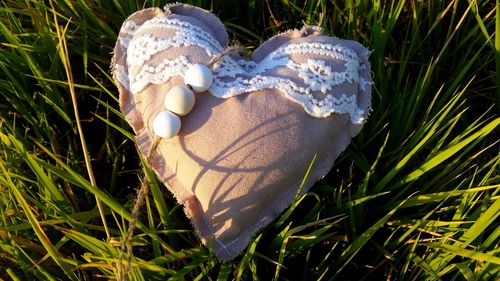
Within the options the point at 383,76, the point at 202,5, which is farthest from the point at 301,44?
the point at 202,5

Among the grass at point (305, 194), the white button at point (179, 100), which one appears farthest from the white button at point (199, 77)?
the grass at point (305, 194)

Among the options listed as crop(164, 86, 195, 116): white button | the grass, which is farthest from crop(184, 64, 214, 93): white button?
the grass

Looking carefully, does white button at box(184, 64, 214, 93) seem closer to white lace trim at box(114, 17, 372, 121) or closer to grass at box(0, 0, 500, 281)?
white lace trim at box(114, 17, 372, 121)

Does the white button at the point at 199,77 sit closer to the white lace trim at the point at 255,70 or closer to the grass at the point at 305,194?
the white lace trim at the point at 255,70

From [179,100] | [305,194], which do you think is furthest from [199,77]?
[305,194]

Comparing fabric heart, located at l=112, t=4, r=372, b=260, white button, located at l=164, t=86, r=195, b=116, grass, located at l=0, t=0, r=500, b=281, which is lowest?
grass, located at l=0, t=0, r=500, b=281

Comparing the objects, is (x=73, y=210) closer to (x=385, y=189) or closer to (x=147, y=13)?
(x=147, y=13)
